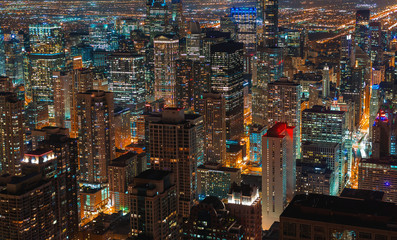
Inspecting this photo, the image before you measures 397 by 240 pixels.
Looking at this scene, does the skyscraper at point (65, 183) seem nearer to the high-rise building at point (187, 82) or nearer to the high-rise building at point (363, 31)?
the high-rise building at point (187, 82)

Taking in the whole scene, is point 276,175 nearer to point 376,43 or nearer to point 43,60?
point 43,60

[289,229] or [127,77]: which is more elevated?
[289,229]

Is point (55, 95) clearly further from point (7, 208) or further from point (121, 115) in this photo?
point (7, 208)

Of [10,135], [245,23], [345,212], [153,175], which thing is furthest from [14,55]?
[345,212]

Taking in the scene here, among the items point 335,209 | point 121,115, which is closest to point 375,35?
point 121,115

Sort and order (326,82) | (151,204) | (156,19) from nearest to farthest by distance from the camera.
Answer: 1. (151,204)
2. (326,82)
3. (156,19)

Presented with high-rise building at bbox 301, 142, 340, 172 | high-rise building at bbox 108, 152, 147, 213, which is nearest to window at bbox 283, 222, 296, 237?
high-rise building at bbox 108, 152, 147, 213

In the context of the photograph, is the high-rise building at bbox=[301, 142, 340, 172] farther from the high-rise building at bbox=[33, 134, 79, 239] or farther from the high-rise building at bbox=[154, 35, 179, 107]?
the high-rise building at bbox=[154, 35, 179, 107]
